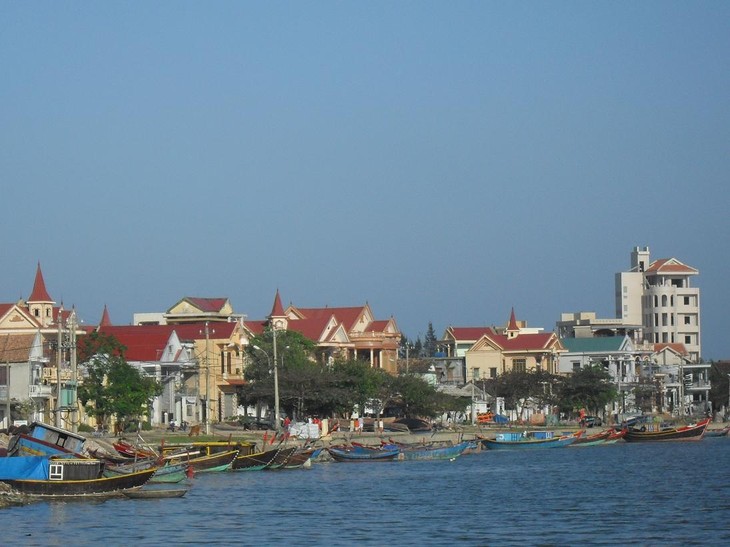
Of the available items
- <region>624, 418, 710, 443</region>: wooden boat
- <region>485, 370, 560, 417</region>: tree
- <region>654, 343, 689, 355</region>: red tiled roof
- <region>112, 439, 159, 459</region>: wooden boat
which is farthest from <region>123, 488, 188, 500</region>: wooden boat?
<region>654, 343, 689, 355</region>: red tiled roof

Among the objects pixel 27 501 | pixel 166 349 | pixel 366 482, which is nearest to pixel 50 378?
pixel 166 349

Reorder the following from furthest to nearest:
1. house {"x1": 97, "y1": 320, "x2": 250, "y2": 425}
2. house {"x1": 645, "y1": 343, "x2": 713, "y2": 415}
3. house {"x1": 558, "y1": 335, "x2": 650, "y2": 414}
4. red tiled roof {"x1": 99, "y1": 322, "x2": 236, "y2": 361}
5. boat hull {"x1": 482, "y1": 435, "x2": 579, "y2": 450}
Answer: house {"x1": 645, "y1": 343, "x2": 713, "y2": 415} → house {"x1": 558, "y1": 335, "x2": 650, "y2": 414} → red tiled roof {"x1": 99, "y1": 322, "x2": 236, "y2": 361} → house {"x1": 97, "y1": 320, "x2": 250, "y2": 425} → boat hull {"x1": 482, "y1": 435, "x2": 579, "y2": 450}

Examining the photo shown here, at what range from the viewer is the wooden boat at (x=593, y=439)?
11174cm

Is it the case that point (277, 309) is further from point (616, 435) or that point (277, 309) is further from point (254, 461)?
point (254, 461)

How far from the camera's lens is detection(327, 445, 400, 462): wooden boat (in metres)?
86.5

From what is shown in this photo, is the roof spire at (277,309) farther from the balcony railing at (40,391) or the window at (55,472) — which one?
the window at (55,472)

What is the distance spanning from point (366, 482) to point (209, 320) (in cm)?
5549

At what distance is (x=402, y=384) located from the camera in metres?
116

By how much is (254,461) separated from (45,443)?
19.9 metres

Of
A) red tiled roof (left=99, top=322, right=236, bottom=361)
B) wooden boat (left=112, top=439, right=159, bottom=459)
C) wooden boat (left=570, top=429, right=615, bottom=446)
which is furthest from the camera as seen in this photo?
wooden boat (left=570, top=429, right=615, bottom=446)

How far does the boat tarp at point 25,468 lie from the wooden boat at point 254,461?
2033 cm

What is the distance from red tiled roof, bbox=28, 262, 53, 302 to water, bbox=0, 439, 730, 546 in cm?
3782

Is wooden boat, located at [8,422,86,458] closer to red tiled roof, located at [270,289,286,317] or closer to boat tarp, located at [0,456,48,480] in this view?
boat tarp, located at [0,456,48,480]

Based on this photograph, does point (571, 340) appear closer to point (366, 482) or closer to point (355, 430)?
point (355, 430)
